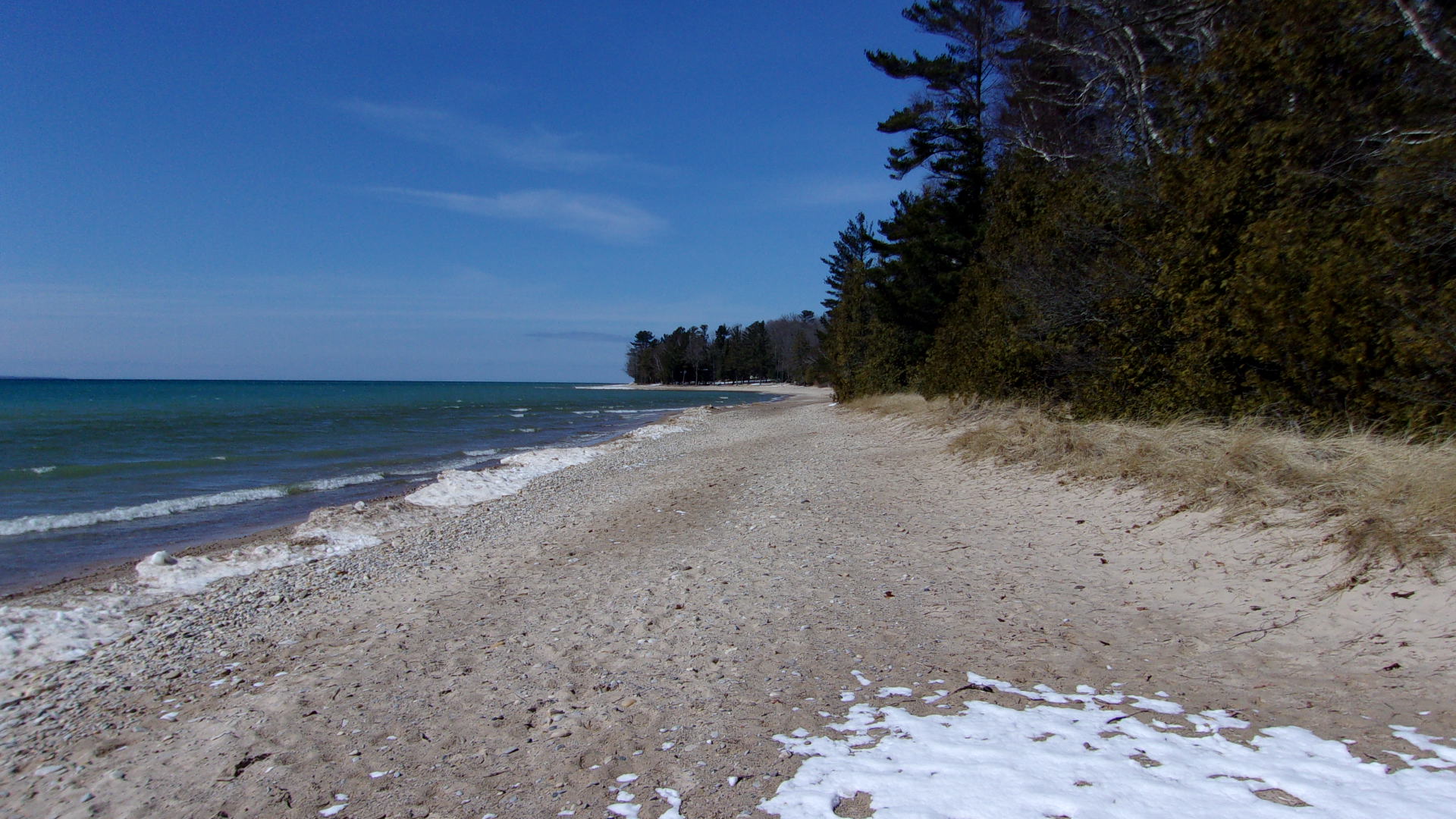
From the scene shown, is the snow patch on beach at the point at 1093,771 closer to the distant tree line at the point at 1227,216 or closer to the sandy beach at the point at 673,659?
the sandy beach at the point at 673,659

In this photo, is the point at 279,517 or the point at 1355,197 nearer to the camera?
the point at 1355,197

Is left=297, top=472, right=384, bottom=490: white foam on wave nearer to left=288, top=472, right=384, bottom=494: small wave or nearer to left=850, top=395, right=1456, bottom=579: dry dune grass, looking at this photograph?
left=288, top=472, right=384, bottom=494: small wave

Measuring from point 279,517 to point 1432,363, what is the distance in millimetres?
15592

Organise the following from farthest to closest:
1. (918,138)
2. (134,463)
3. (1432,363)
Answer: (918,138) < (134,463) < (1432,363)

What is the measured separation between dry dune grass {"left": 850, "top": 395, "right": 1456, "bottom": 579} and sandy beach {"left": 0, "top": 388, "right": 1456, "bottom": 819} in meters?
0.26

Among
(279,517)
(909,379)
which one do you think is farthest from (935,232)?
(279,517)

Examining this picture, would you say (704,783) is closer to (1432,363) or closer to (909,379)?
(1432,363)

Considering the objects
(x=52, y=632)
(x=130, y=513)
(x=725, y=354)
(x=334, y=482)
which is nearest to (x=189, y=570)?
(x=52, y=632)

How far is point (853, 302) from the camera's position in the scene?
3662 cm

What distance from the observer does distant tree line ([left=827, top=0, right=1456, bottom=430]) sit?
7.09 meters

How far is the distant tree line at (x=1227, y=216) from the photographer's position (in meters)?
7.09

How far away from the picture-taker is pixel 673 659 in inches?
193

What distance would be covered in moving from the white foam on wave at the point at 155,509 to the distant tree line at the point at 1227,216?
15073 mm

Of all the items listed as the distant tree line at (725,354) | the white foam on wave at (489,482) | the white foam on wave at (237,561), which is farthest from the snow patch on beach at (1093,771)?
the distant tree line at (725,354)
